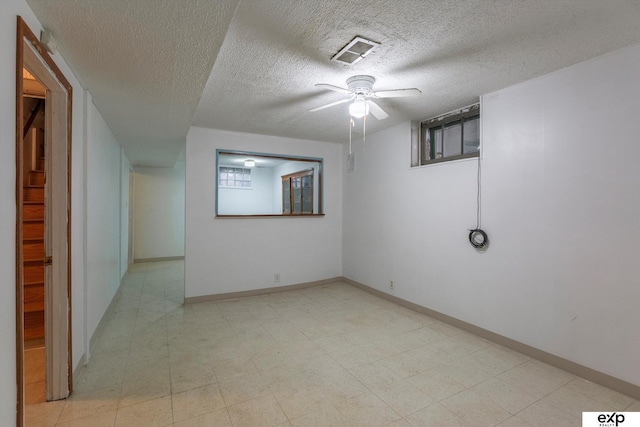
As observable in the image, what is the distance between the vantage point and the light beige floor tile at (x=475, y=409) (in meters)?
1.79

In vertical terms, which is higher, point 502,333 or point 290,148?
point 290,148

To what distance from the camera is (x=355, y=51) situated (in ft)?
6.81

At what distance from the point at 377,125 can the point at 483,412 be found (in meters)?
3.24

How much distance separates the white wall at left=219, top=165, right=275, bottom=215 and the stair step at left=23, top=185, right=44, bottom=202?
17.1 feet

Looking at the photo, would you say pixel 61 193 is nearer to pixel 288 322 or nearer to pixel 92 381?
pixel 92 381

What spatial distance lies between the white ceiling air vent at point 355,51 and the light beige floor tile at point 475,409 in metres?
2.44

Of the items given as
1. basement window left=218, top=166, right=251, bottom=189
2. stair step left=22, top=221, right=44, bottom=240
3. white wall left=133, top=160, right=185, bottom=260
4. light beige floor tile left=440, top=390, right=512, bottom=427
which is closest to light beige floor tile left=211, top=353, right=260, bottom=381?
light beige floor tile left=440, top=390, right=512, bottom=427

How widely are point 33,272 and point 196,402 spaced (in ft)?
7.08

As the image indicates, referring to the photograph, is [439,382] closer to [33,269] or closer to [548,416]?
[548,416]

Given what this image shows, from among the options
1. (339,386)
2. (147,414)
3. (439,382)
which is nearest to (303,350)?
(339,386)

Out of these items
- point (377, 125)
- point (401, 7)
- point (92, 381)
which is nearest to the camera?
point (401, 7)

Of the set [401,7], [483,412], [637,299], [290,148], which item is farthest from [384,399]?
[290,148]

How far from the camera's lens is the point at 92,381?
7.16 ft

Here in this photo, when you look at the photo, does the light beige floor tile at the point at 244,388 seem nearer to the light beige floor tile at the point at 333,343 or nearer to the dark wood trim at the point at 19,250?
the light beige floor tile at the point at 333,343
